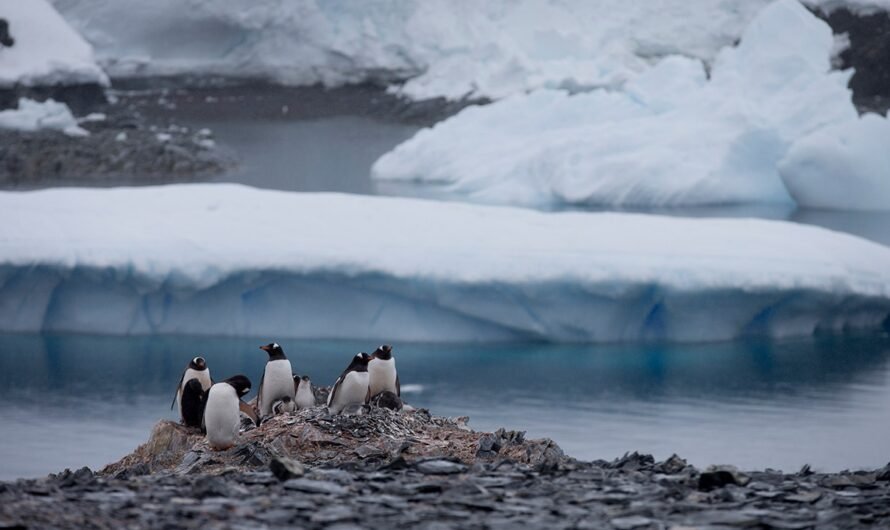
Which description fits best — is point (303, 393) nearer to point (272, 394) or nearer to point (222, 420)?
point (272, 394)

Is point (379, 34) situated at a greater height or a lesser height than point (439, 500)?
greater

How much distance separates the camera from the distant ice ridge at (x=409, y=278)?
8367 mm

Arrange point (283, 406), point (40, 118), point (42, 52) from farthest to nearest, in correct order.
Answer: point (42, 52), point (40, 118), point (283, 406)

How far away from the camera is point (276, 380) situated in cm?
525

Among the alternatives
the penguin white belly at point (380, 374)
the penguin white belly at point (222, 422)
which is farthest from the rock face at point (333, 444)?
the penguin white belly at point (380, 374)

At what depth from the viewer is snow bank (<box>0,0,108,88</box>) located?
792 inches

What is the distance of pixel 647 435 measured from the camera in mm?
6812

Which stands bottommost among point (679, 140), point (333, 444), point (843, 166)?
point (333, 444)

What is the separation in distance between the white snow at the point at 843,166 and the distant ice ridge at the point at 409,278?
16.5 feet

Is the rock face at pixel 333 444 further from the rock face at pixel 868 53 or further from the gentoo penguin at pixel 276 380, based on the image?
the rock face at pixel 868 53

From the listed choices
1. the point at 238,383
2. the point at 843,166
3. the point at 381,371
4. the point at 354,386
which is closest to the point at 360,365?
the point at 354,386

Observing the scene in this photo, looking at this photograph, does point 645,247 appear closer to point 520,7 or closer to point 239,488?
point 239,488

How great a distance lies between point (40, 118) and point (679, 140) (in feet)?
32.9

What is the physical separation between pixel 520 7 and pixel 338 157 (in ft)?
22.7
